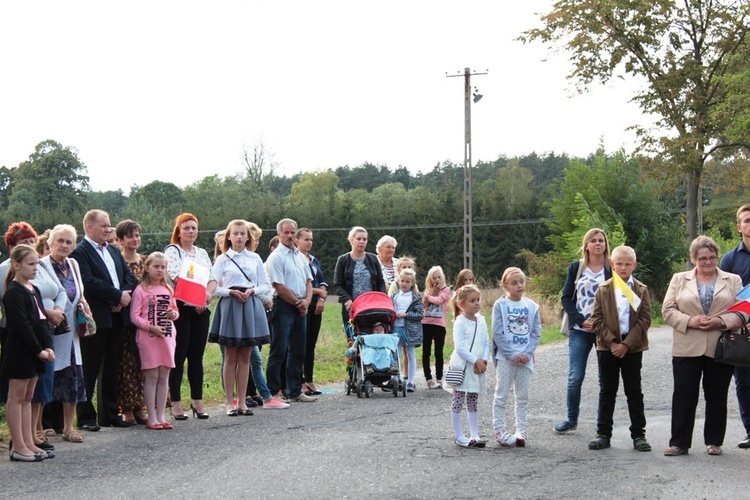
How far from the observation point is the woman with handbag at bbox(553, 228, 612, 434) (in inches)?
373

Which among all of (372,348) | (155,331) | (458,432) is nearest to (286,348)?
(372,348)

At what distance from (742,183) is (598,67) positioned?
693cm

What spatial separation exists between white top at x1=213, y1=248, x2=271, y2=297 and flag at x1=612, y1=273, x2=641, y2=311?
4.20 metres

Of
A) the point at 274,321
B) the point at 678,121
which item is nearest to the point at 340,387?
the point at 274,321

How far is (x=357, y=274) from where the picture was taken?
522 inches

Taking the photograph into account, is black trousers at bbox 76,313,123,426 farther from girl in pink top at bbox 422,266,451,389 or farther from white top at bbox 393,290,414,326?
girl in pink top at bbox 422,266,451,389

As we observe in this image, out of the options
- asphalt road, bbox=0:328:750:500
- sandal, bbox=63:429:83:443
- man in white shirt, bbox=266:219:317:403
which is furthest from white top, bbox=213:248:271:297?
sandal, bbox=63:429:83:443

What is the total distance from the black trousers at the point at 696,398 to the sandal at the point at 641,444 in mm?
206

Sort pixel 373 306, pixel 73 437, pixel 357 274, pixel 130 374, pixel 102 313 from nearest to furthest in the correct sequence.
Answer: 1. pixel 73 437
2. pixel 102 313
3. pixel 130 374
4. pixel 373 306
5. pixel 357 274

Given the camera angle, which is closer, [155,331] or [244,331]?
[155,331]

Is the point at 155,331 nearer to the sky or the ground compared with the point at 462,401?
nearer to the sky

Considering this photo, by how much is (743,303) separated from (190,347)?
19.3ft

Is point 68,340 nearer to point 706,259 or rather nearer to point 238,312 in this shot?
point 238,312

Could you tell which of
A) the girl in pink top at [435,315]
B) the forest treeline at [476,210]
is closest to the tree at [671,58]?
the forest treeline at [476,210]
